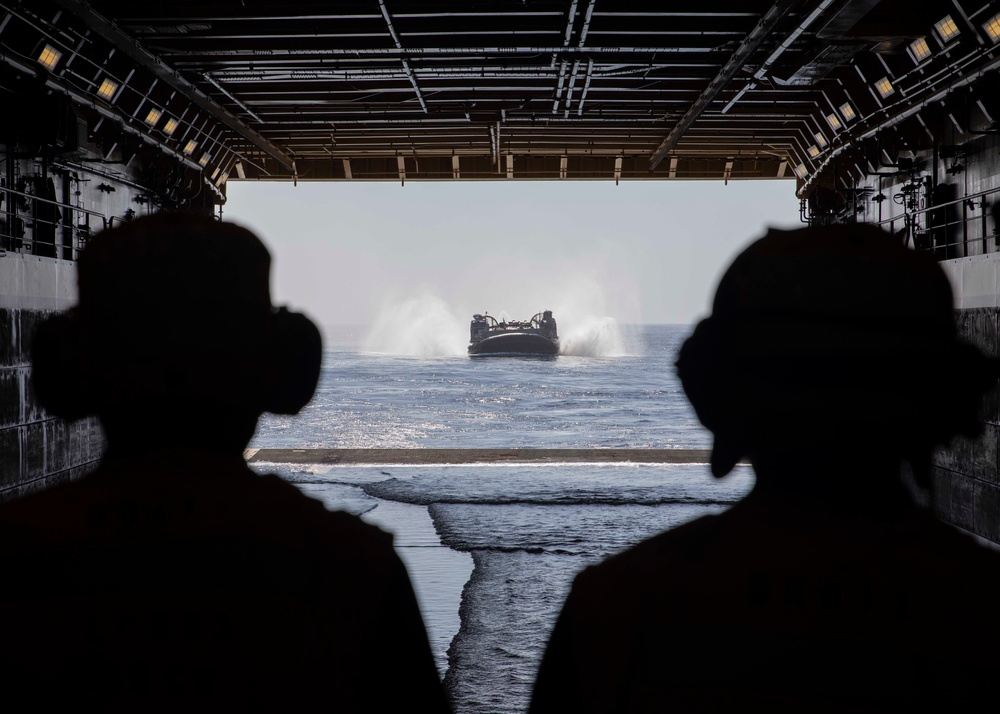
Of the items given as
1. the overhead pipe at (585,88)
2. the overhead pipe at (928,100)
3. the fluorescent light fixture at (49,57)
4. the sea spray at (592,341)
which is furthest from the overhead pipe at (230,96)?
the sea spray at (592,341)

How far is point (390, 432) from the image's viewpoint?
23.6 meters

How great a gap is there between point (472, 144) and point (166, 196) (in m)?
6.80

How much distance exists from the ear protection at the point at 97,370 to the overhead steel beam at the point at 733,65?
10045 millimetres

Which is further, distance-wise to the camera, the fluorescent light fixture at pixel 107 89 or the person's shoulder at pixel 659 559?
the fluorescent light fixture at pixel 107 89

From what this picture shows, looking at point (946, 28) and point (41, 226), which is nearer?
point (946, 28)

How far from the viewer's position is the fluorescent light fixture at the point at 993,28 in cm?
1012

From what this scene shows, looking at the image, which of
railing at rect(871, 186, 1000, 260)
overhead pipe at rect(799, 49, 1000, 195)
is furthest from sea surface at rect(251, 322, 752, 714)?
overhead pipe at rect(799, 49, 1000, 195)

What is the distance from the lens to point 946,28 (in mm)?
11055

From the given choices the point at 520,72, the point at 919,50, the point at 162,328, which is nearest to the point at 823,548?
the point at 162,328

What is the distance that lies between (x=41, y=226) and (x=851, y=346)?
13.4 metres

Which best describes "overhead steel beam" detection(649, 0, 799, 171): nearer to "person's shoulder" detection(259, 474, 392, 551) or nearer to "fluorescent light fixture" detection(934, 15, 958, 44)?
"fluorescent light fixture" detection(934, 15, 958, 44)

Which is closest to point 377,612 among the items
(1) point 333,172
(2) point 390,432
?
(1) point 333,172

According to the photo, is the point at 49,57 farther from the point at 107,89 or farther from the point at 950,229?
the point at 950,229

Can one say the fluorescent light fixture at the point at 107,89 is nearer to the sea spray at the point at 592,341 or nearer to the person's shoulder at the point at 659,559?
the person's shoulder at the point at 659,559
